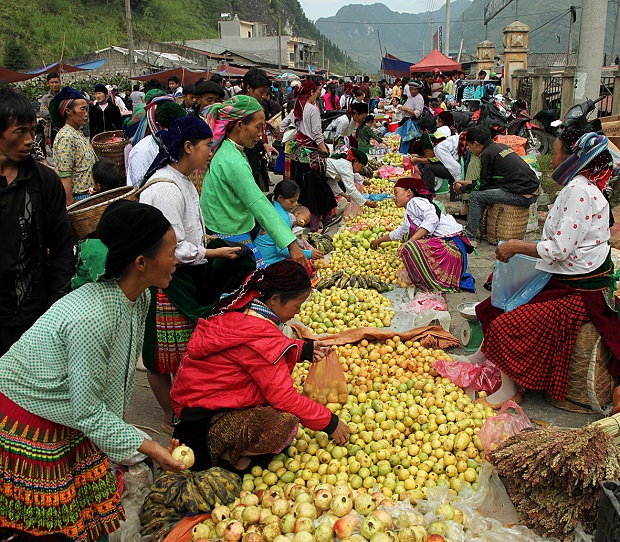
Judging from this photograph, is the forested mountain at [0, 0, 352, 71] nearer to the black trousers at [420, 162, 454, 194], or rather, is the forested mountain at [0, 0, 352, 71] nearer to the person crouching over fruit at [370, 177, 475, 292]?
the black trousers at [420, 162, 454, 194]

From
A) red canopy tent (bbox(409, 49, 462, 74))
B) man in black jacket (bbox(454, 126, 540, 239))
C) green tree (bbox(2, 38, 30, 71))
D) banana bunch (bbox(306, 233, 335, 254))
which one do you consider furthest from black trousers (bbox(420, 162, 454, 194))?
green tree (bbox(2, 38, 30, 71))

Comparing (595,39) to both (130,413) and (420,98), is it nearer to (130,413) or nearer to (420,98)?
(420,98)

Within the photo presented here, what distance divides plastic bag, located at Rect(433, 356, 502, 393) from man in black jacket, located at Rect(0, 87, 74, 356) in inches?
101

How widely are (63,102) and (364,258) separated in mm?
3434

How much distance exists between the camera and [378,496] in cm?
277

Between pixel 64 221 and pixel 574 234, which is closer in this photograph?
pixel 64 221

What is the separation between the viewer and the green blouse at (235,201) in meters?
3.59

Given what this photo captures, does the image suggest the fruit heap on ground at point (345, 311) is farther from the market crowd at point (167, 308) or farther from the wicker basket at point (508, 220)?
the wicker basket at point (508, 220)

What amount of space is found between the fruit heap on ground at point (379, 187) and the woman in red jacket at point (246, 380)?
6999mm

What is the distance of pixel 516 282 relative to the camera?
3967 millimetres

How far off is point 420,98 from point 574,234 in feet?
32.6

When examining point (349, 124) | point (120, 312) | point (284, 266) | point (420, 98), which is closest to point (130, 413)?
point (284, 266)

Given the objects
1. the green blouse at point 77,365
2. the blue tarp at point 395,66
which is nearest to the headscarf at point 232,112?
the green blouse at point 77,365

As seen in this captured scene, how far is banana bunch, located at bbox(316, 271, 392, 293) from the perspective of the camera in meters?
5.77
